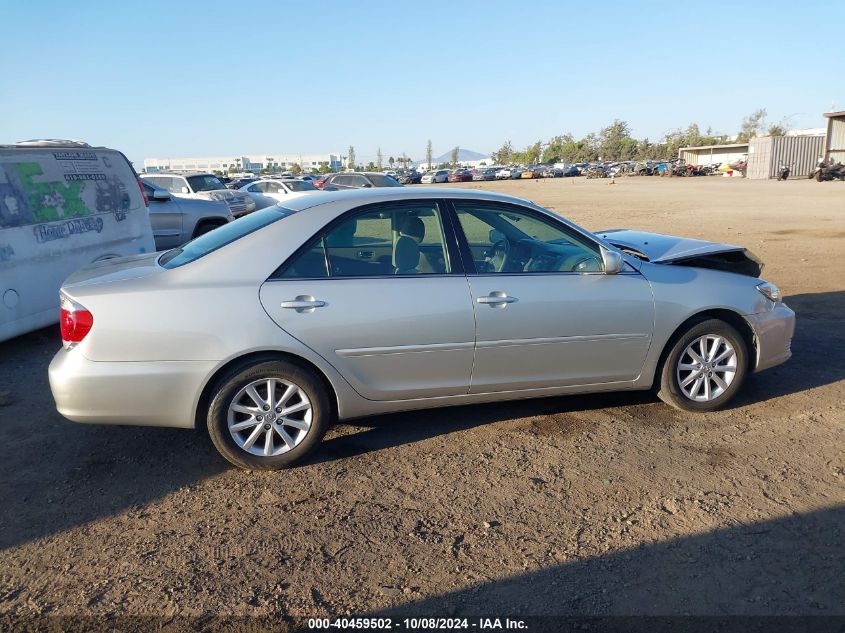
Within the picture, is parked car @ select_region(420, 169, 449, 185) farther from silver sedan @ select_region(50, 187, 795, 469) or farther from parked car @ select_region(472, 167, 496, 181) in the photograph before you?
silver sedan @ select_region(50, 187, 795, 469)

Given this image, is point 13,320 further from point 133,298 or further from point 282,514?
point 282,514

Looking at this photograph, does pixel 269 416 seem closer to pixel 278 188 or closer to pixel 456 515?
pixel 456 515

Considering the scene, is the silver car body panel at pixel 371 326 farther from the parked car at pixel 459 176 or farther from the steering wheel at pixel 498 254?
the parked car at pixel 459 176

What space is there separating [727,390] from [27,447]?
191 inches

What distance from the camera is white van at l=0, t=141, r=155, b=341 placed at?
6.54 metres

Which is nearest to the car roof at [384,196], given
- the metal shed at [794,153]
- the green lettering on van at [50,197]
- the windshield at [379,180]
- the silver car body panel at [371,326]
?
the silver car body panel at [371,326]

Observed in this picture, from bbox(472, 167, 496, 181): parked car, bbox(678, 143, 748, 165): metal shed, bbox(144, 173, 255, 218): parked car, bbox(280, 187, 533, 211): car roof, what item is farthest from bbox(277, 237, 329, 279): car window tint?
bbox(678, 143, 748, 165): metal shed

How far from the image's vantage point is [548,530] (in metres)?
3.46

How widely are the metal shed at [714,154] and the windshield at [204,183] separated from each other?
208 ft

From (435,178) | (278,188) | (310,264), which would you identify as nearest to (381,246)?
(310,264)

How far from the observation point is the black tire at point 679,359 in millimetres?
4789

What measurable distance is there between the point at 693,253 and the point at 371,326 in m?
2.61

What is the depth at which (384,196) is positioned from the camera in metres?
4.52

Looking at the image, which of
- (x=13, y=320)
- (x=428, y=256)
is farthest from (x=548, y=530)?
(x=13, y=320)
